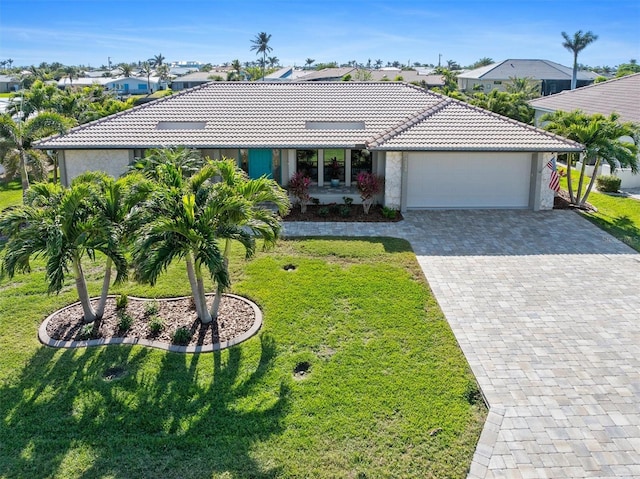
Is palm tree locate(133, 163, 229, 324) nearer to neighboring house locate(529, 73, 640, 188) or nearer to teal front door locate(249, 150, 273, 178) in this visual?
teal front door locate(249, 150, 273, 178)

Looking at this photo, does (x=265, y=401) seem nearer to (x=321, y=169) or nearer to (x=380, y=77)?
(x=321, y=169)

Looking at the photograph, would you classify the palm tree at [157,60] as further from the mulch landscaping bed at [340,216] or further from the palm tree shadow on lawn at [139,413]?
the palm tree shadow on lawn at [139,413]

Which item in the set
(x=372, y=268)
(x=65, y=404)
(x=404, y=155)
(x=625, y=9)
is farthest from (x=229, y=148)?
(x=625, y=9)

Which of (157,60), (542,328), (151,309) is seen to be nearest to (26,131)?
(151,309)

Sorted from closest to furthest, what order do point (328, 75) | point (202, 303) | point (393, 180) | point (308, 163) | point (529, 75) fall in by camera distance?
point (202, 303)
point (393, 180)
point (308, 163)
point (529, 75)
point (328, 75)

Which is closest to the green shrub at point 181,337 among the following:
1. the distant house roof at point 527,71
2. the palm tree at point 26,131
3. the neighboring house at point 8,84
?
the palm tree at point 26,131

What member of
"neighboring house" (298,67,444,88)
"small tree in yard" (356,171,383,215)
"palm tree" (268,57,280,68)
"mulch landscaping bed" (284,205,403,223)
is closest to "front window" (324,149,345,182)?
"mulch landscaping bed" (284,205,403,223)
